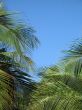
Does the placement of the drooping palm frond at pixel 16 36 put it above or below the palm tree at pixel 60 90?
above

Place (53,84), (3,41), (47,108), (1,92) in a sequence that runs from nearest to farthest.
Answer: (47,108)
(1,92)
(3,41)
(53,84)

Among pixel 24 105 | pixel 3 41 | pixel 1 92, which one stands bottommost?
pixel 24 105

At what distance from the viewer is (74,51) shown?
6879 mm

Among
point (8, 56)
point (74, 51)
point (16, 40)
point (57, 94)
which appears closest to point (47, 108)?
point (74, 51)

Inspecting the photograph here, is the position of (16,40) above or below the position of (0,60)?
above

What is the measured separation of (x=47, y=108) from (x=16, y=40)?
74.2 inches

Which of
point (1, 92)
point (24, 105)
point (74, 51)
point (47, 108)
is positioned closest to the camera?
point (47, 108)

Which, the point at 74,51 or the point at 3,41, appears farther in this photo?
the point at 3,41

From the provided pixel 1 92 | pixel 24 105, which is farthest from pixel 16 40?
pixel 24 105

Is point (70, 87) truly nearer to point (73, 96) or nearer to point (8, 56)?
point (73, 96)

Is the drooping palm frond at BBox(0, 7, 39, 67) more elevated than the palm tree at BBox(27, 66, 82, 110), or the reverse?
the drooping palm frond at BBox(0, 7, 39, 67)

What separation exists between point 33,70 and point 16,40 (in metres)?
1.33

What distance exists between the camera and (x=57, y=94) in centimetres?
878

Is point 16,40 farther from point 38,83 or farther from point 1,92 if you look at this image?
point 38,83
